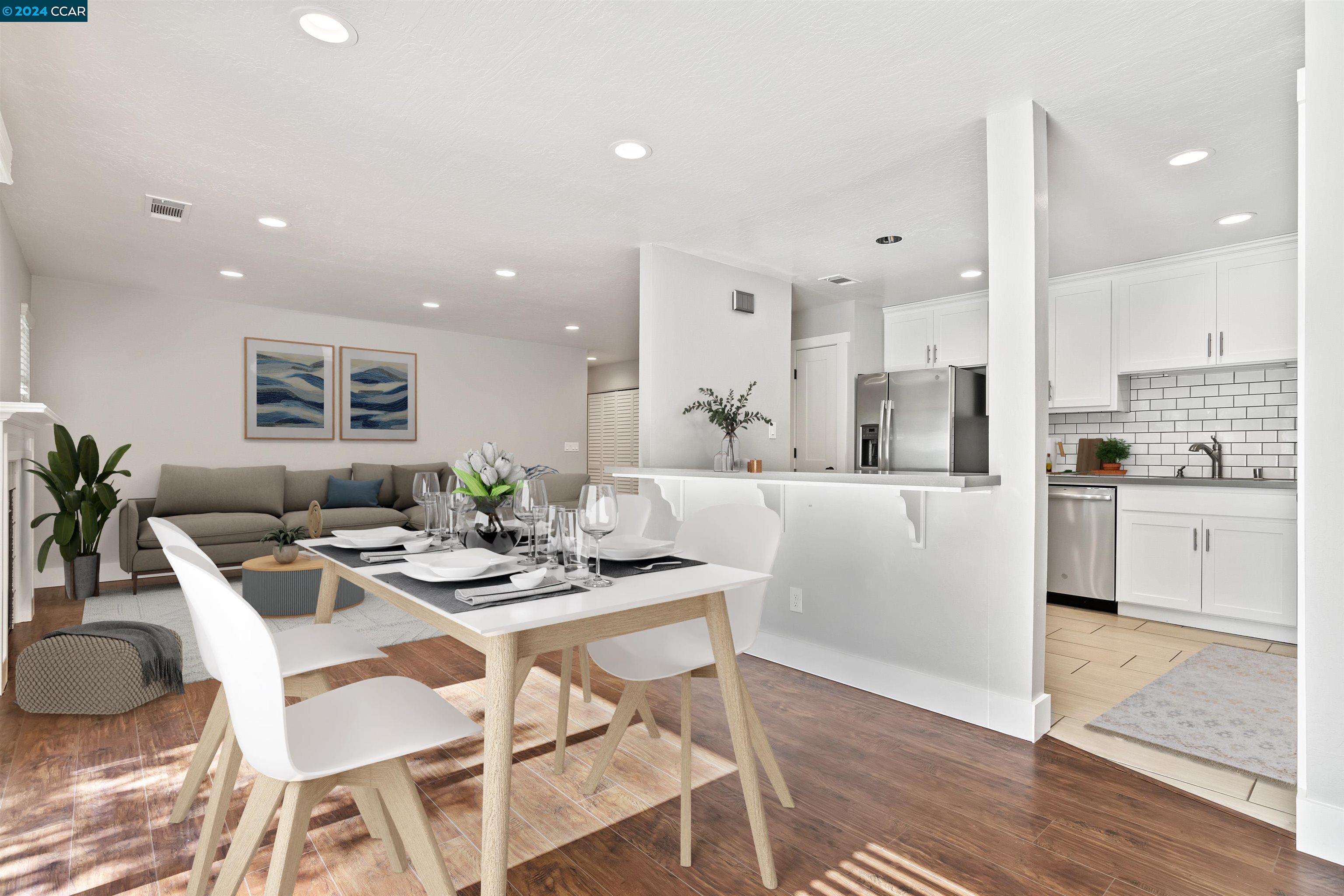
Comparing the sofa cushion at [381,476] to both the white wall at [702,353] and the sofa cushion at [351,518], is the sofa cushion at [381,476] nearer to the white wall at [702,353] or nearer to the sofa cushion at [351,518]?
the sofa cushion at [351,518]

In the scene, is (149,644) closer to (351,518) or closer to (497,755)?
(497,755)

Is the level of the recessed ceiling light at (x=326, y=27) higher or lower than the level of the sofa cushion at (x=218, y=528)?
higher

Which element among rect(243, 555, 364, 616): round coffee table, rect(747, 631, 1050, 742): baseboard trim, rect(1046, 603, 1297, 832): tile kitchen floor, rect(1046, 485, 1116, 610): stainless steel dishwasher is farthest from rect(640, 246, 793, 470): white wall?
rect(243, 555, 364, 616): round coffee table

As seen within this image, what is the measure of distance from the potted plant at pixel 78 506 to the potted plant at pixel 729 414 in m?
4.04

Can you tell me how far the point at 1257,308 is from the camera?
3.99m

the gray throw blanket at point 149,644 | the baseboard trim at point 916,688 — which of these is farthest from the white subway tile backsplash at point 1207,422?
the gray throw blanket at point 149,644

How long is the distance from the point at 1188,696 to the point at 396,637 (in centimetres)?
389

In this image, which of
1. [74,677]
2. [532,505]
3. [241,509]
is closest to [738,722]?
[532,505]

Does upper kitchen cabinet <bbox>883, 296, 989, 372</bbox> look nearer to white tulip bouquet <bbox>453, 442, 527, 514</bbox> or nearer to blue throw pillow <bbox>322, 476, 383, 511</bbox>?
white tulip bouquet <bbox>453, 442, 527, 514</bbox>

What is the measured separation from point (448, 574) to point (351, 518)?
497 centimetres

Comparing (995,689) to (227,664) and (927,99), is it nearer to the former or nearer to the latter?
(927,99)

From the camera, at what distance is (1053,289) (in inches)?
191

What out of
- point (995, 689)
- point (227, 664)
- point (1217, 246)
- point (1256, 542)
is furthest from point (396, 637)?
point (1217, 246)

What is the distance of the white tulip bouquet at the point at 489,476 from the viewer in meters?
1.91
